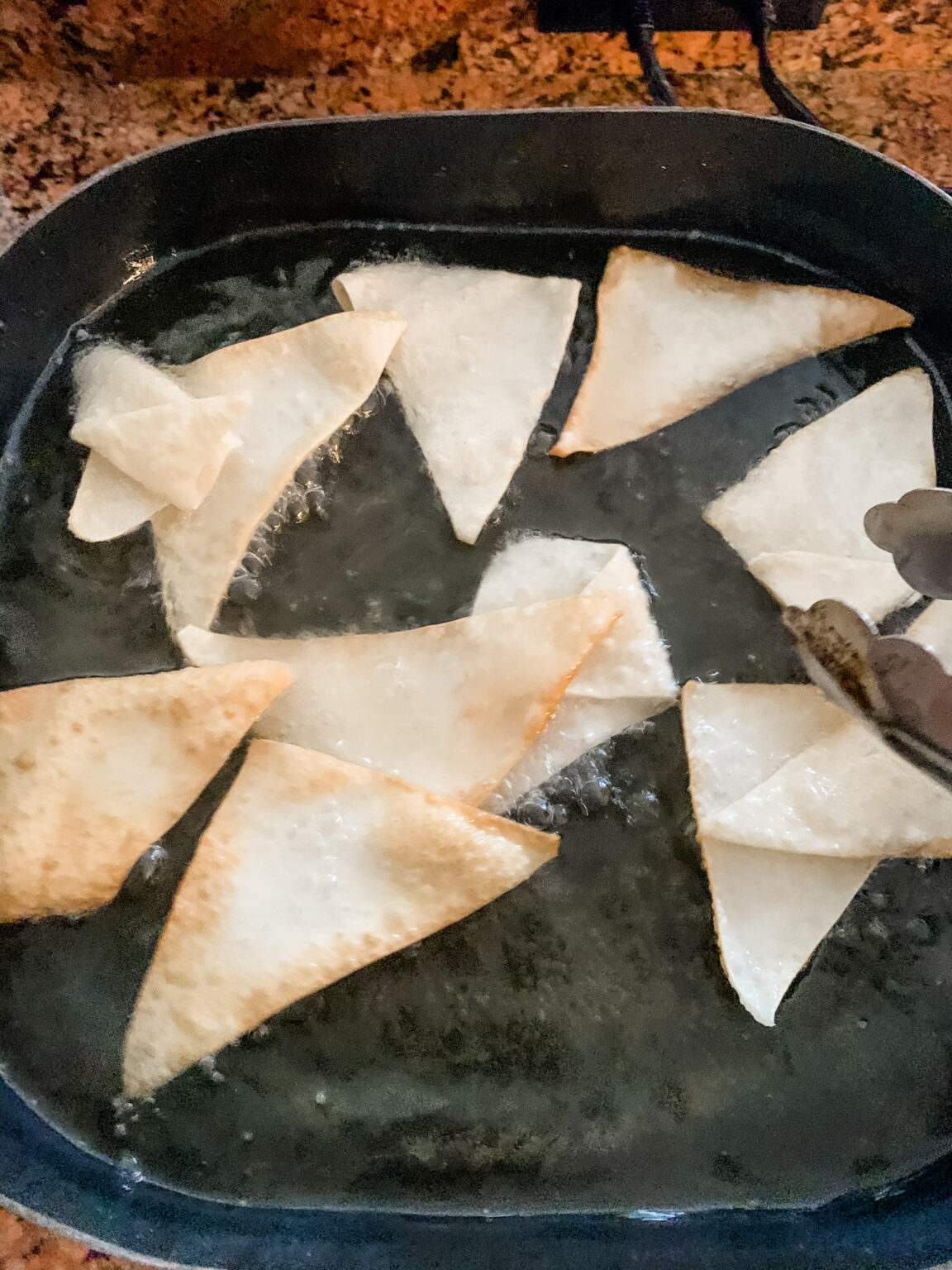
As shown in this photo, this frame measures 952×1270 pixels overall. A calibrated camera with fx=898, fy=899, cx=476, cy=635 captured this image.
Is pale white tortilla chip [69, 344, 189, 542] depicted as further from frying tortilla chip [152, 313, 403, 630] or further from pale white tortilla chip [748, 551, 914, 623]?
pale white tortilla chip [748, 551, 914, 623]

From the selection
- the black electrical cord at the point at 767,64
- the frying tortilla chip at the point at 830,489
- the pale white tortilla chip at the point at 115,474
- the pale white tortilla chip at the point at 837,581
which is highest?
the black electrical cord at the point at 767,64

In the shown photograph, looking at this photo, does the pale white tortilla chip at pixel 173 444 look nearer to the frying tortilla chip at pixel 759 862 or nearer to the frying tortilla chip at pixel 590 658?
the frying tortilla chip at pixel 590 658

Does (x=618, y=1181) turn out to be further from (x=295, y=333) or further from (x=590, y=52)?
(x=590, y=52)

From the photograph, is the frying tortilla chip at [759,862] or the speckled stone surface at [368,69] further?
the speckled stone surface at [368,69]

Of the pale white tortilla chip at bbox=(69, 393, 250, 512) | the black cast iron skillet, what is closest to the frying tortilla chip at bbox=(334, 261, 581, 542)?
the black cast iron skillet

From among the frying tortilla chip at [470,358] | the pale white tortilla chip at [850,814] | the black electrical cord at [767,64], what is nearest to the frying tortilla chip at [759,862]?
the pale white tortilla chip at [850,814]

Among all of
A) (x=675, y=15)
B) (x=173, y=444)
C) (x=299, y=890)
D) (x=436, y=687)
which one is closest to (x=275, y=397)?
(x=173, y=444)
